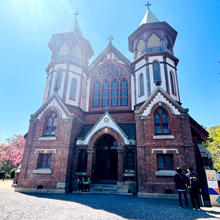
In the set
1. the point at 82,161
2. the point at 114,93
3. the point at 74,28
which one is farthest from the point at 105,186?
the point at 74,28

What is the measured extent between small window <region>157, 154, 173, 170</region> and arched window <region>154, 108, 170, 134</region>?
6.92 ft

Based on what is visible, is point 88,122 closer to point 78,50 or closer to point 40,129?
point 40,129

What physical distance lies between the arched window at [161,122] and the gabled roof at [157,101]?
0.80m

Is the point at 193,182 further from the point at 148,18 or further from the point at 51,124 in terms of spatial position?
the point at 148,18

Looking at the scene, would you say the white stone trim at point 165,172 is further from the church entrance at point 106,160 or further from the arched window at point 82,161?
the arched window at point 82,161

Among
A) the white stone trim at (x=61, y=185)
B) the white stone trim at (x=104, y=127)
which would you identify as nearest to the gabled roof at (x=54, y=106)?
the white stone trim at (x=104, y=127)

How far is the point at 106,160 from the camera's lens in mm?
15398

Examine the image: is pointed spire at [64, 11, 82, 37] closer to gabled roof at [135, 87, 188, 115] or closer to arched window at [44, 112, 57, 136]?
arched window at [44, 112, 57, 136]

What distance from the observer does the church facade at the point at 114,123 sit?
40.5 feet

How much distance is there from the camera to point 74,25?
74.4ft

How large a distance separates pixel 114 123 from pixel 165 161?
5.75 metres

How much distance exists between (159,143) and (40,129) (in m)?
12.4

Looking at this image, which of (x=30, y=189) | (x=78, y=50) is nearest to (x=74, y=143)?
(x=30, y=189)

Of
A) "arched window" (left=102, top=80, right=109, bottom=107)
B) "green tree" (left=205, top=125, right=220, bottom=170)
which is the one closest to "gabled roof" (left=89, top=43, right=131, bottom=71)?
"arched window" (left=102, top=80, right=109, bottom=107)
